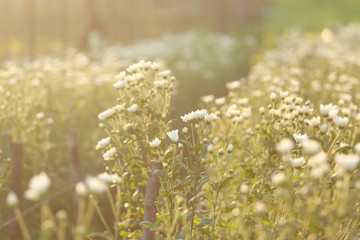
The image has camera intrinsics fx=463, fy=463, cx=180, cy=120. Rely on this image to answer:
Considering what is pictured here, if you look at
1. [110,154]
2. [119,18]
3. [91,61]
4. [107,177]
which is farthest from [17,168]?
[119,18]

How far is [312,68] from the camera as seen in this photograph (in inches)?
295

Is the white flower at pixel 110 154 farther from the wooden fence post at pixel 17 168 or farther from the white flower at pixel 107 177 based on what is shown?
the wooden fence post at pixel 17 168


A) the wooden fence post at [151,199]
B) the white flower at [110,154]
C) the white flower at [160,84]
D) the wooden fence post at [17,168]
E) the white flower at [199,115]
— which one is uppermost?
the white flower at [160,84]

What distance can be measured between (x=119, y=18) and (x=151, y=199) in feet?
63.5

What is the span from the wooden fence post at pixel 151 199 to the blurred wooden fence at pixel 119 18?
1321 centimetres

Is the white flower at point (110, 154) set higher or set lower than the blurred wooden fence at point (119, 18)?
lower

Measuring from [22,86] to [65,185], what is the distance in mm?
1369

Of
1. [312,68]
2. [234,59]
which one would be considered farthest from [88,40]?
[312,68]

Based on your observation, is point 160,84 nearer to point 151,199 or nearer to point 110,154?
point 110,154

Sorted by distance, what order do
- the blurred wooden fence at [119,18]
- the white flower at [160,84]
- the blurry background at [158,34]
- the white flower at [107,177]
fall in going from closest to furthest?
the white flower at [107,177], the white flower at [160,84], the blurry background at [158,34], the blurred wooden fence at [119,18]

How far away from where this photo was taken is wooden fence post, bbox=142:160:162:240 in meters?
2.56

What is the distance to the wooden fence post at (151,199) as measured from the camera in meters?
2.56

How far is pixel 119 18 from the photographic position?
2114 centimetres

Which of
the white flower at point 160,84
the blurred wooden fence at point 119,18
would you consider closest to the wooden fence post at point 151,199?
the white flower at point 160,84
